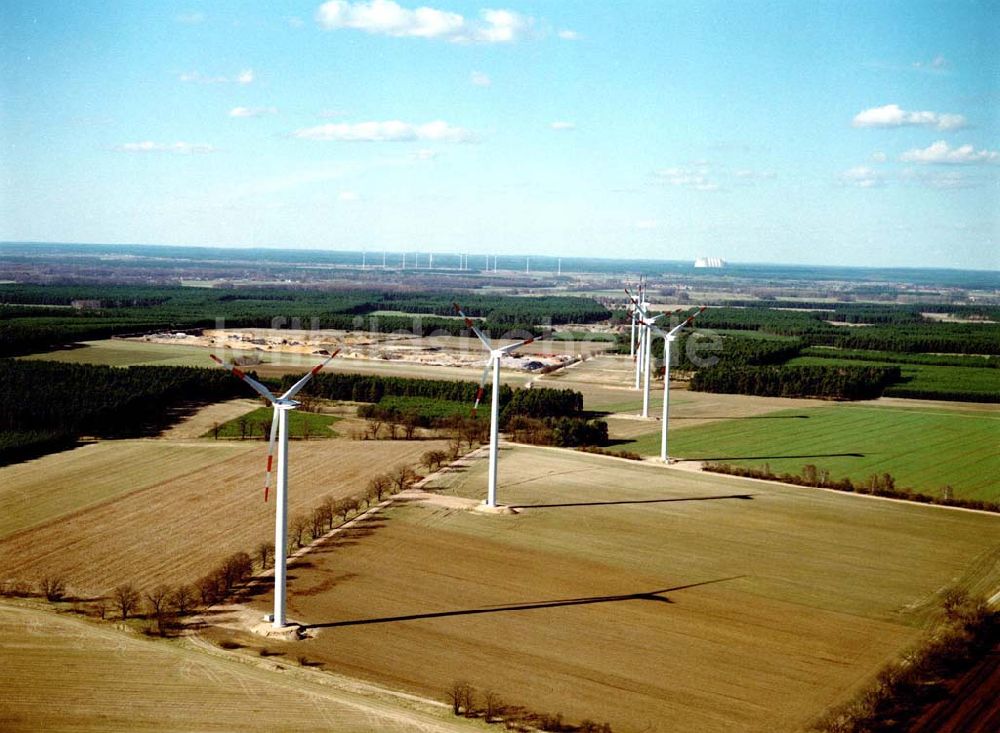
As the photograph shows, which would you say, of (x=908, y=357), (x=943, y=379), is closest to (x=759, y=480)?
(x=943, y=379)

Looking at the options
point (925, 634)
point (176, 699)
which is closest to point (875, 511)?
point (925, 634)

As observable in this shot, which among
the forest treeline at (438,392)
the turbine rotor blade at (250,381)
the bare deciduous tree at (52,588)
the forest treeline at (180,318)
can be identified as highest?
the turbine rotor blade at (250,381)

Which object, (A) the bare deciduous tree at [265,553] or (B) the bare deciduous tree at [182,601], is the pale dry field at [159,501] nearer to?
(A) the bare deciduous tree at [265,553]

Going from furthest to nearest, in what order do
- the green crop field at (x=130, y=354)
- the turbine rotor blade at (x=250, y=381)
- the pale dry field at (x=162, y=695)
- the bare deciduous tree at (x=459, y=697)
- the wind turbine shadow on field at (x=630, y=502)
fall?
1. the green crop field at (x=130, y=354)
2. the wind turbine shadow on field at (x=630, y=502)
3. the turbine rotor blade at (x=250, y=381)
4. the bare deciduous tree at (x=459, y=697)
5. the pale dry field at (x=162, y=695)

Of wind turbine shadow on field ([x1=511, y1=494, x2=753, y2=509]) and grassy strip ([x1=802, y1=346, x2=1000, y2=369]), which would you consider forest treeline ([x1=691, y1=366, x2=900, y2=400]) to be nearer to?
grassy strip ([x1=802, y1=346, x2=1000, y2=369])

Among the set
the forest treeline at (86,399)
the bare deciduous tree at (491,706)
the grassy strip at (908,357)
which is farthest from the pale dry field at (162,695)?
the grassy strip at (908,357)

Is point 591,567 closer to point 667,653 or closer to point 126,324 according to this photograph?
point 667,653

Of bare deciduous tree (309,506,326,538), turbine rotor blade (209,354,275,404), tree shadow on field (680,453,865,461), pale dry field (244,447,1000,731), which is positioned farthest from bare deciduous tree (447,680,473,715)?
tree shadow on field (680,453,865,461)
